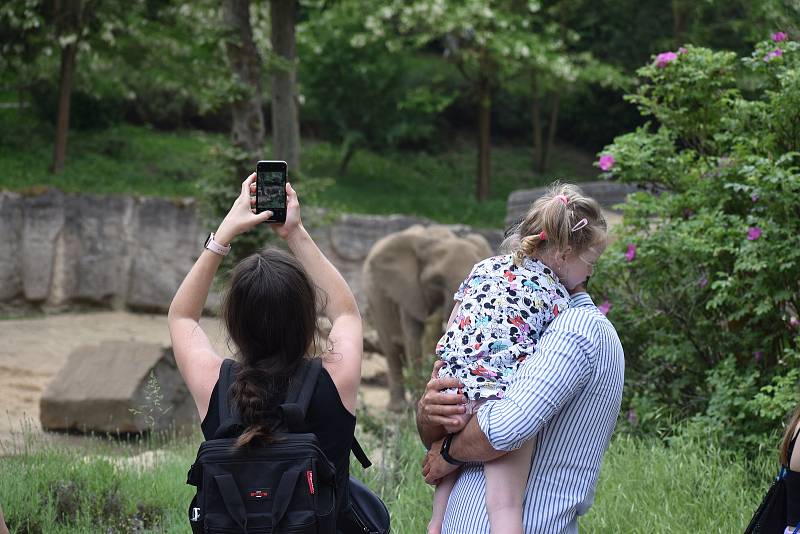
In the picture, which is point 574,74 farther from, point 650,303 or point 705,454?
point 705,454

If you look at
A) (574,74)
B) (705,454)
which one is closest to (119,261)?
(574,74)

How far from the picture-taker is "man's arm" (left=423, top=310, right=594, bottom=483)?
97.6 inches

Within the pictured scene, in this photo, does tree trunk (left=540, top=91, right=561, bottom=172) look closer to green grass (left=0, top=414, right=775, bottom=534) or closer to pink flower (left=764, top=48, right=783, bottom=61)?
pink flower (left=764, top=48, right=783, bottom=61)

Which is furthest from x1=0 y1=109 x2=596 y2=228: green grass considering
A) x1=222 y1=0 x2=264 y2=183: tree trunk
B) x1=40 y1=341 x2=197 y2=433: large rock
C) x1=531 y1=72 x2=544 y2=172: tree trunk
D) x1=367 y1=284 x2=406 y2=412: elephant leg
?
x1=40 y1=341 x2=197 y2=433: large rock

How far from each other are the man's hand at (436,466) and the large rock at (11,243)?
13993mm

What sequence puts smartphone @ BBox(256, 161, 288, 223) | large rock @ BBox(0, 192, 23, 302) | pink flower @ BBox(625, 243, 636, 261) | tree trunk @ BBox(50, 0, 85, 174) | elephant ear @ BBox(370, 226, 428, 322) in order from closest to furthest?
smartphone @ BBox(256, 161, 288, 223), pink flower @ BBox(625, 243, 636, 261), elephant ear @ BBox(370, 226, 428, 322), large rock @ BBox(0, 192, 23, 302), tree trunk @ BBox(50, 0, 85, 174)

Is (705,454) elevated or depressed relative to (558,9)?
depressed

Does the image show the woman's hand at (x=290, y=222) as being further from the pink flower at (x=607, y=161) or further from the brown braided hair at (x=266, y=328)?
the pink flower at (x=607, y=161)

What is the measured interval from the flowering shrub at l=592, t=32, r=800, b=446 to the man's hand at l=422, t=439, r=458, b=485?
2.92 metres

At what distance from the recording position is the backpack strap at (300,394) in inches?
101

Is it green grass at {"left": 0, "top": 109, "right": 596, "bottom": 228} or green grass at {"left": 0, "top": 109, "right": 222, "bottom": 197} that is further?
green grass at {"left": 0, "top": 109, "right": 596, "bottom": 228}

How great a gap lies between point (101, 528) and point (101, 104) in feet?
57.0

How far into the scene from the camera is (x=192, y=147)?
849 inches

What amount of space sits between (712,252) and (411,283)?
6369 mm
